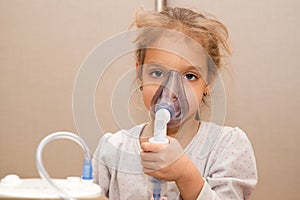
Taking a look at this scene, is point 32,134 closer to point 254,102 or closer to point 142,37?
point 254,102

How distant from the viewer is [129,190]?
0.89 metres

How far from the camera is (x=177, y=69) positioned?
71cm

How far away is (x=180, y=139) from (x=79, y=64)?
63 centimetres

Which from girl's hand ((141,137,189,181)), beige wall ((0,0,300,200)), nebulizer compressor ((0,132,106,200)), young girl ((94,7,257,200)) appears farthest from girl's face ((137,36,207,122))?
beige wall ((0,0,300,200))

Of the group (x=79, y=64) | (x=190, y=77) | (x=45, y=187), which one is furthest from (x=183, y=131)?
(x=79, y=64)

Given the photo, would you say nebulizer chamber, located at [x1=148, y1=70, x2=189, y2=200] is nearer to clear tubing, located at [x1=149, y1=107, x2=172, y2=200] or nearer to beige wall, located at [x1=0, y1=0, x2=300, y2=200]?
clear tubing, located at [x1=149, y1=107, x2=172, y2=200]

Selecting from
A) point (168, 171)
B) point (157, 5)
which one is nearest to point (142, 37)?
point (168, 171)

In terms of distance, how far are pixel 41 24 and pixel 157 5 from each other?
36cm

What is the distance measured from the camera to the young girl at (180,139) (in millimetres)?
701

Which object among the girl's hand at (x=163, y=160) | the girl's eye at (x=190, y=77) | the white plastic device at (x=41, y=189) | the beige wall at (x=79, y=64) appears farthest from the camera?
the beige wall at (x=79, y=64)

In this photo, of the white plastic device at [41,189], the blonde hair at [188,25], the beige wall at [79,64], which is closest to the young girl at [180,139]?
the blonde hair at [188,25]

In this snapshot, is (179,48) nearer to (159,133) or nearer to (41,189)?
(159,133)

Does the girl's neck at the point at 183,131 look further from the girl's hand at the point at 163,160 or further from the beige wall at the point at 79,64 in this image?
the beige wall at the point at 79,64

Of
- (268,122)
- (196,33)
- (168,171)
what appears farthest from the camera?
(268,122)
